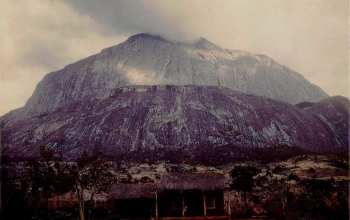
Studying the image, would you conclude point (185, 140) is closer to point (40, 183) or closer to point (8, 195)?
point (40, 183)

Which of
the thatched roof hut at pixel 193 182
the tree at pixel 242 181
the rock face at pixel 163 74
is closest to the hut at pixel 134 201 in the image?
the thatched roof hut at pixel 193 182

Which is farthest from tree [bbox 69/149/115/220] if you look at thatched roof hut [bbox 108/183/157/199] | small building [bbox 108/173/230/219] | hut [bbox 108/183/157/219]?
small building [bbox 108/173/230/219]

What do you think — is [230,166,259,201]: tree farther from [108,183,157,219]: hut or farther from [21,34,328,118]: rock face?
[21,34,328,118]: rock face

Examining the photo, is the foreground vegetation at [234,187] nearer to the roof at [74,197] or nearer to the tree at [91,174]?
the tree at [91,174]

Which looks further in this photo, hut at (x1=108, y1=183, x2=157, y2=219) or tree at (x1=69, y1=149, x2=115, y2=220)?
hut at (x1=108, y1=183, x2=157, y2=219)

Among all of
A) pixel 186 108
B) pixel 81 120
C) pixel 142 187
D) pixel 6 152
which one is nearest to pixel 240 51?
pixel 186 108

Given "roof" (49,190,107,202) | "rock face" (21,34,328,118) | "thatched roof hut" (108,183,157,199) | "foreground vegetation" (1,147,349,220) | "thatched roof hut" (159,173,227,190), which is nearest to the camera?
"foreground vegetation" (1,147,349,220)
